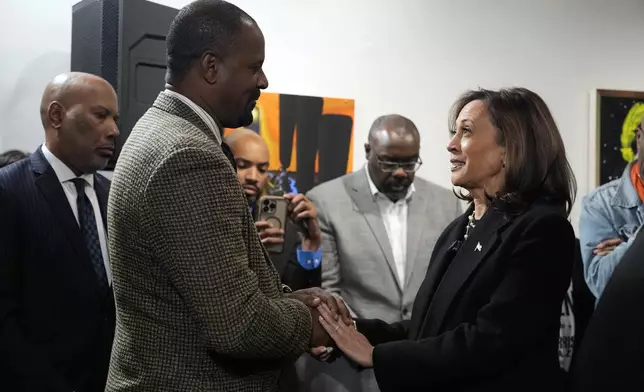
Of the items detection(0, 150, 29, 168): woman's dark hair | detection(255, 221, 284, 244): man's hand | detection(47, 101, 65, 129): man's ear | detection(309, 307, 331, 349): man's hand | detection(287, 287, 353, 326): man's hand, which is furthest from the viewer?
detection(0, 150, 29, 168): woman's dark hair

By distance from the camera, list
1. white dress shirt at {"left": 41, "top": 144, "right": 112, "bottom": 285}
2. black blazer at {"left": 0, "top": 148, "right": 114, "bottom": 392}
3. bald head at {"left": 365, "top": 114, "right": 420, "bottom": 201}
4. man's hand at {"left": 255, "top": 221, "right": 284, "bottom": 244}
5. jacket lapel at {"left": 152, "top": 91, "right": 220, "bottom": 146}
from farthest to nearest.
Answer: bald head at {"left": 365, "top": 114, "right": 420, "bottom": 201}, man's hand at {"left": 255, "top": 221, "right": 284, "bottom": 244}, white dress shirt at {"left": 41, "top": 144, "right": 112, "bottom": 285}, black blazer at {"left": 0, "top": 148, "right": 114, "bottom": 392}, jacket lapel at {"left": 152, "top": 91, "right": 220, "bottom": 146}

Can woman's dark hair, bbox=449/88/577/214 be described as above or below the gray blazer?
above

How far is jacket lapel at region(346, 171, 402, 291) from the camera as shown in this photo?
3.41 meters

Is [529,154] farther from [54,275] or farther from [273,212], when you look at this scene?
[54,275]

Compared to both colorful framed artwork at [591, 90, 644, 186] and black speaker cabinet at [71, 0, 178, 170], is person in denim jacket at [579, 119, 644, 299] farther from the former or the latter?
black speaker cabinet at [71, 0, 178, 170]

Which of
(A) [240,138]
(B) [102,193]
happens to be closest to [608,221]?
(A) [240,138]

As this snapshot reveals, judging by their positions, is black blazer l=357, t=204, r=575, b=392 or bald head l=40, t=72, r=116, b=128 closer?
black blazer l=357, t=204, r=575, b=392

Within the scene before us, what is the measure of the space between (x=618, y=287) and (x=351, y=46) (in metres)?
2.81

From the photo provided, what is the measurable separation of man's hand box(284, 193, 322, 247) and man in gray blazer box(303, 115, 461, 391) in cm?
28

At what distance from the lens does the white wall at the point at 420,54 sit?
11.8 ft

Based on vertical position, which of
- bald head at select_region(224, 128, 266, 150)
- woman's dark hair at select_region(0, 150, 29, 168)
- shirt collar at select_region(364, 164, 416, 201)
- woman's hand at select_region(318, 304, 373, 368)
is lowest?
woman's hand at select_region(318, 304, 373, 368)

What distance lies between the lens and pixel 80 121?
2.64m

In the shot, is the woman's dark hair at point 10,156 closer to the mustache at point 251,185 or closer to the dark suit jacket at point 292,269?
the mustache at point 251,185

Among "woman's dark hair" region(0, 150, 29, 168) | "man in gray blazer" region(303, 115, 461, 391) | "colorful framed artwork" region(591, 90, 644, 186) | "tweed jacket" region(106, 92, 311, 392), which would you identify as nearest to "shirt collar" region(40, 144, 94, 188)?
"woman's dark hair" region(0, 150, 29, 168)
